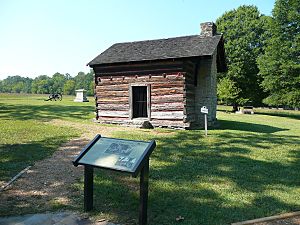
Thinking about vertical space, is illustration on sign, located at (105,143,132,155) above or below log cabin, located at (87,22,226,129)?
below

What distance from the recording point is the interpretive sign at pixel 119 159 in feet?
14.6

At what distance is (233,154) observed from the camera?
372 inches

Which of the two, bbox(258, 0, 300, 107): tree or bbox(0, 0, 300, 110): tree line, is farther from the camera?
bbox(0, 0, 300, 110): tree line

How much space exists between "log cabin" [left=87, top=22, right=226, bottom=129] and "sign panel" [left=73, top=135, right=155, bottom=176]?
10.2m

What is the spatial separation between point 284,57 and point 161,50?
65.0 feet

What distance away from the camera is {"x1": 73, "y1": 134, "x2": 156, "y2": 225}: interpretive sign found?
4.45m

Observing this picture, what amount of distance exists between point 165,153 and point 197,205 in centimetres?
397

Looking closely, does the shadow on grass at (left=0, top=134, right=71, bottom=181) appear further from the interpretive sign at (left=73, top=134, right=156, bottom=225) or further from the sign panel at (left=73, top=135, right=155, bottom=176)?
the sign panel at (left=73, top=135, right=155, bottom=176)

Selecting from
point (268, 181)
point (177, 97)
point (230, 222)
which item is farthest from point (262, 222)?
point (177, 97)

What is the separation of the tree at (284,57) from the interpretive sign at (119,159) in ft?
94.8

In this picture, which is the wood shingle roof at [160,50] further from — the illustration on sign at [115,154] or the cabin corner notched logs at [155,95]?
the illustration on sign at [115,154]

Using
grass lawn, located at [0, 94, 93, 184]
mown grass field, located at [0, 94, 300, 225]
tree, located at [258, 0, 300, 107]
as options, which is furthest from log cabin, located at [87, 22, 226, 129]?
tree, located at [258, 0, 300, 107]

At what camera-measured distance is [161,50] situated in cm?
1650

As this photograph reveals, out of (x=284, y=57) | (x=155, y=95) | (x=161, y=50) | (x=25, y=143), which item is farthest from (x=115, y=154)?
(x=284, y=57)
